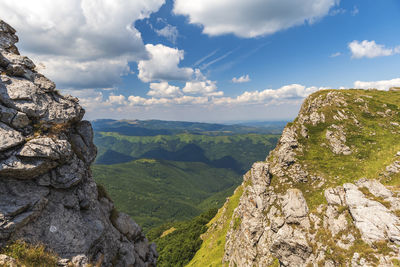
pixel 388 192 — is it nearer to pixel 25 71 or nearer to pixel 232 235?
pixel 232 235

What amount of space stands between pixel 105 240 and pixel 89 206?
431 cm

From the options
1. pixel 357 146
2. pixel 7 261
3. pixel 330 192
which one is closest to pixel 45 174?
pixel 7 261

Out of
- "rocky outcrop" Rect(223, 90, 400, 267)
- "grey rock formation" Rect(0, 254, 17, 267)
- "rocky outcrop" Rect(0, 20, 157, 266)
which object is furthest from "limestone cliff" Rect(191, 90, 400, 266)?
"grey rock formation" Rect(0, 254, 17, 267)

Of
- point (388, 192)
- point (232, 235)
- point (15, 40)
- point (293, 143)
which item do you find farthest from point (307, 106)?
point (15, 40)

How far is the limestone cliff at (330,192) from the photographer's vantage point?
2231 centimetres

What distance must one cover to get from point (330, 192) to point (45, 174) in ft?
133

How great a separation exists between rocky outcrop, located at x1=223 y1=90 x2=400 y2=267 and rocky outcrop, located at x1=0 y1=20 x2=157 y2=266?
Answer: 26965 mm

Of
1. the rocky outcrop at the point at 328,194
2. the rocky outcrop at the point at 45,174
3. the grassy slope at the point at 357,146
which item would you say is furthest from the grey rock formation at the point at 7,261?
the grassy slope at the point at 357,146

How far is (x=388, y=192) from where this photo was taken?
941 inches

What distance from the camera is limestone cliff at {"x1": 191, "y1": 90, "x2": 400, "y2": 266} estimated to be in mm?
22312

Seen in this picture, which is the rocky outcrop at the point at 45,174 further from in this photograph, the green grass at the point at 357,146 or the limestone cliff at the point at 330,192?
the green grass at the point at 357,146

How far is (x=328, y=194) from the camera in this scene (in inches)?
1170

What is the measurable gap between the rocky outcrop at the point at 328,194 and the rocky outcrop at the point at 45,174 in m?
27.0

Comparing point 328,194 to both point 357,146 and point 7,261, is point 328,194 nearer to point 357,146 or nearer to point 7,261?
point 357,146
